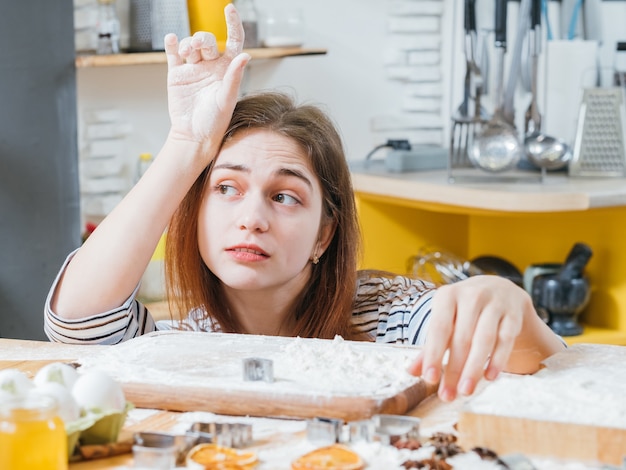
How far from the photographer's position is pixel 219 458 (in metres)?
0.83

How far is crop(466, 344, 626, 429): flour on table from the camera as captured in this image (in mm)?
873

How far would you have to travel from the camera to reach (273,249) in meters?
1.43

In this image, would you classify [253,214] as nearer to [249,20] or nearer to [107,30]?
[107,30]

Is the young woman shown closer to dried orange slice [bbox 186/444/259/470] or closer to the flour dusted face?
the flour dusted face

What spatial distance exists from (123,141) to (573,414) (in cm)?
246

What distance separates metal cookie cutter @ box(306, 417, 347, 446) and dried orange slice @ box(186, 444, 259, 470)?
59mm

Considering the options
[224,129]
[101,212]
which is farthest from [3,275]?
[224,129]


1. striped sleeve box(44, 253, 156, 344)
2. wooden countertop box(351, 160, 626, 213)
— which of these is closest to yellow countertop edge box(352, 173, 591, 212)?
wooden countertop box(351, 160, 626, 213)

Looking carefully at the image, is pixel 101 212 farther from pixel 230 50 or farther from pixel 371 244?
pixel 230 50

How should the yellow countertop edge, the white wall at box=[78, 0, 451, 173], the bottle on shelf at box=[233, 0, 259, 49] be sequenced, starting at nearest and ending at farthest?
the yellow countertop edge → the bottle on shelf at box=[233, 0, 259, 49] → the white wall at box=[78, 0, 451, 173]

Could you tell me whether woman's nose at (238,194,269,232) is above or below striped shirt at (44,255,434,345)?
above

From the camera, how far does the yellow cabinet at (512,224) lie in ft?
8.18

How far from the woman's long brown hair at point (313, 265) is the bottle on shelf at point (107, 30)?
55.6 inches

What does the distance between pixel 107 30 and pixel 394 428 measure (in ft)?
7.46
